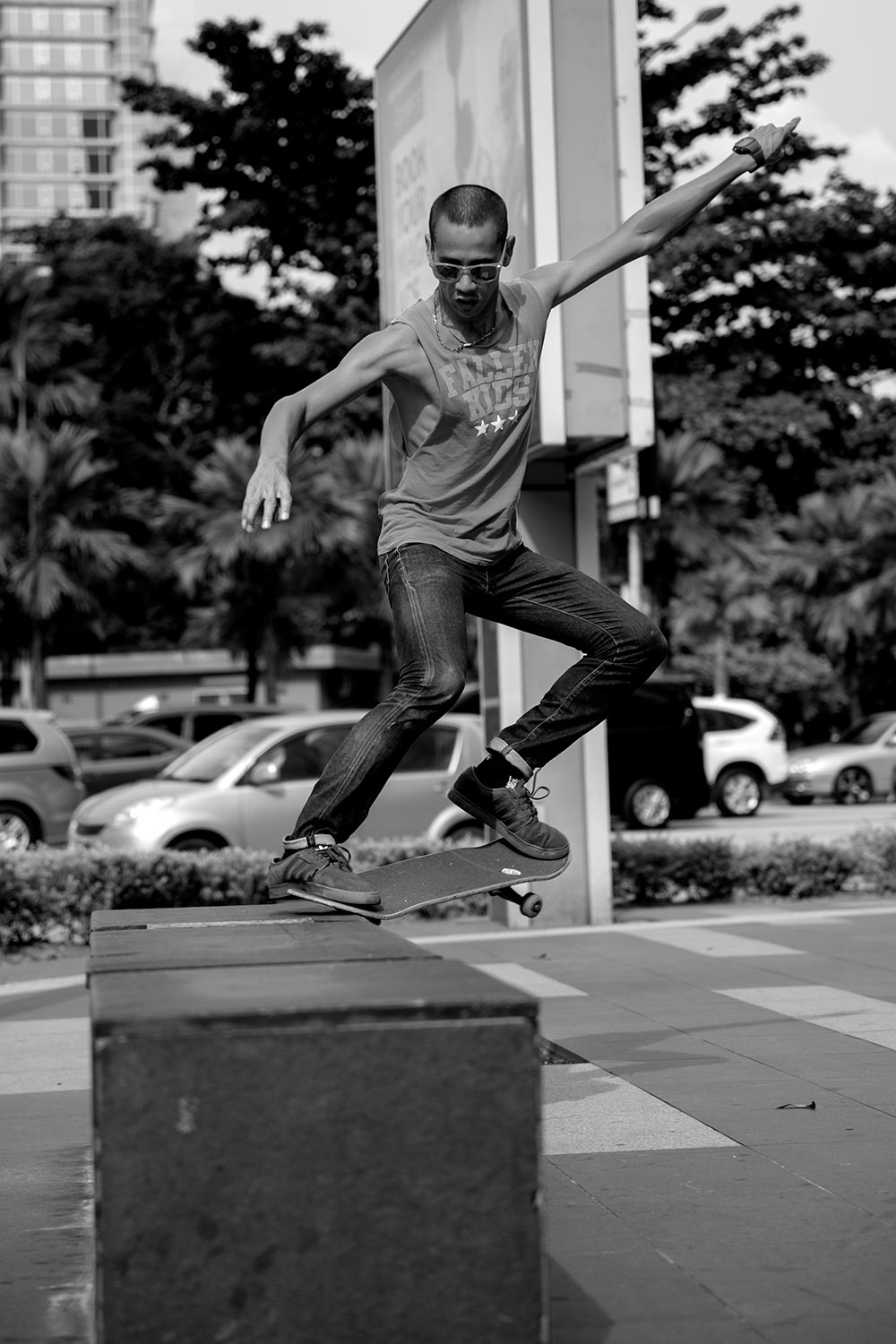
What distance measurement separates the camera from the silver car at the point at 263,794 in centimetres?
1365

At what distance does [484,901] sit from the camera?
452 inches

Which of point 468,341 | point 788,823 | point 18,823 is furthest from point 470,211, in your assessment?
point 788,823

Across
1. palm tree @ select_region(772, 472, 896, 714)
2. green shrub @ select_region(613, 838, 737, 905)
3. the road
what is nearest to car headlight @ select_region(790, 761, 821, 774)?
the road

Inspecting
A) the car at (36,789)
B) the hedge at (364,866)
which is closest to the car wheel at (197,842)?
the hedge at (364,866)

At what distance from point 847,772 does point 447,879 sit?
77.6ft

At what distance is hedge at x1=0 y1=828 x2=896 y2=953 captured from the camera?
10422 millimetres

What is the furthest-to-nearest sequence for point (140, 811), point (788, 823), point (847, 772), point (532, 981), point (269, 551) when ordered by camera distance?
1. point (847, 772)
2. point (269, 551)
3. point (788, 823)
4. point (140, 811)
5. point (532, 981)

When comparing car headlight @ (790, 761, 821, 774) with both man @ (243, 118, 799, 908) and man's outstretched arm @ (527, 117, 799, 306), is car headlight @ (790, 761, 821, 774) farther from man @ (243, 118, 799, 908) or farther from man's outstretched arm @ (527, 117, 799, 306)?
man's outstretched arm @ (527, 117, 799, 306)

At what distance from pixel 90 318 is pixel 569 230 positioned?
140ft

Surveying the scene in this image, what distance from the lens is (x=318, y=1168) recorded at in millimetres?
2562

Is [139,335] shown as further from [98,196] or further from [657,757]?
[98,196]

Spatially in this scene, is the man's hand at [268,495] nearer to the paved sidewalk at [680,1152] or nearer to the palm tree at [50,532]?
the paved sidewalk at [680,1152]

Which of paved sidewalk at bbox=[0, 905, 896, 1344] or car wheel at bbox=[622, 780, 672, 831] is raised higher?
car wheel at bbox=[622, 780, 672, 831]

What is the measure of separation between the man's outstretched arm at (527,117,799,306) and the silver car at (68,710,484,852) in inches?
347
